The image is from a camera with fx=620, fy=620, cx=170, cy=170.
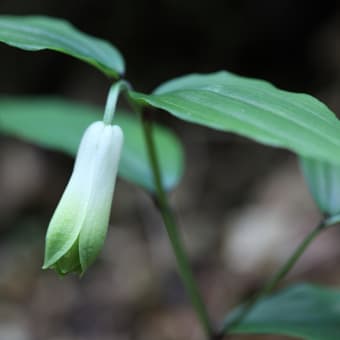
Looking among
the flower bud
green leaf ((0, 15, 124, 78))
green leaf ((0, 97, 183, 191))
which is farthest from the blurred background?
green leaf ((0, 15, 124, 78))

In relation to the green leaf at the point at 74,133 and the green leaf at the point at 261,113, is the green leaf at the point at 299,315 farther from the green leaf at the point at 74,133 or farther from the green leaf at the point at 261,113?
the green leaf at the point at 261,113

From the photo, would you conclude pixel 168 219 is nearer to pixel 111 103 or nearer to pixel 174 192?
pixel 111 103

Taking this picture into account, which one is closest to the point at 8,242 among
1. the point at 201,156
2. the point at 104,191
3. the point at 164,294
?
the point at 164,294

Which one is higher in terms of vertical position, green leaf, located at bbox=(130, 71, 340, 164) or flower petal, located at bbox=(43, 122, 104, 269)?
green leaf, located at bbox=(130, 71, 340, 164)

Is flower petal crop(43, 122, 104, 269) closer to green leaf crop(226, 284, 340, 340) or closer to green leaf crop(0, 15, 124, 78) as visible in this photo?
green leaf crop(0, 15, 124, 78)

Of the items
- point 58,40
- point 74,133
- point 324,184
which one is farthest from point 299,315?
point 74,133

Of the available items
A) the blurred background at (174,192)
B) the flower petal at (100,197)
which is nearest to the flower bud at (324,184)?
the flower petal at (100,197)

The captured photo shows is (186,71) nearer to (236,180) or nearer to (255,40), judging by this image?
(255,40)
